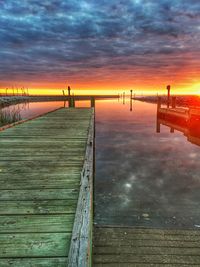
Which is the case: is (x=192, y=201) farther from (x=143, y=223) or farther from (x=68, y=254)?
(x=68, y=254)

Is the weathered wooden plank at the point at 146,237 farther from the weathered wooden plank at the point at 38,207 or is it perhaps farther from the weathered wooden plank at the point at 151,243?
the weathered wooden plank at the point at 38,207

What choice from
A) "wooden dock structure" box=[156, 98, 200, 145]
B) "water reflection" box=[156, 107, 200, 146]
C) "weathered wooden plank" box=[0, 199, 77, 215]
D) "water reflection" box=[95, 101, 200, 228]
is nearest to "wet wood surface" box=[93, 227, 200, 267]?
"water reflection" box=[95, 101, 200, 228]

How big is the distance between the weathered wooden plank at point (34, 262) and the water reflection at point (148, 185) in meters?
4.85

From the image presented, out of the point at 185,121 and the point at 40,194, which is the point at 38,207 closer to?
the point at 40,194

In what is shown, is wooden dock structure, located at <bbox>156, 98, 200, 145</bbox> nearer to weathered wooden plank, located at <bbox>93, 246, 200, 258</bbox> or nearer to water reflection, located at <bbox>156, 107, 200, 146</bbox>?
water reflection, located at <bbox>156, 107, 200, 146</bbox>

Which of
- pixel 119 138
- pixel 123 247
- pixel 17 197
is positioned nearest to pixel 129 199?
pixel 123 247

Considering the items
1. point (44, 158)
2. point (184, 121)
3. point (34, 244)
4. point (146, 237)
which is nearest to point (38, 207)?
point (34, 244)

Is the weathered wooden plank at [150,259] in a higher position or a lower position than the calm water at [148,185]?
higher

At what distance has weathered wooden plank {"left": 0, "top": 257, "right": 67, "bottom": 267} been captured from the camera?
8.02 feet

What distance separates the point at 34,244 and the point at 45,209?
31.5 inches

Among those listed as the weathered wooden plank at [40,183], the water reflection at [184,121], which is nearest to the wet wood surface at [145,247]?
the weathered wooden plank at [40,183]

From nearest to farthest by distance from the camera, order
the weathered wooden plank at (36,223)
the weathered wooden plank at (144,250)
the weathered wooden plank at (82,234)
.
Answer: the weathered wooden plank at (82,234)
the weathered wooden plank at (36,223)
the weathered wooden plank at (144,250)

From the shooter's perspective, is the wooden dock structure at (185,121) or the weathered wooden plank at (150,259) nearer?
the weathered wooden plank at (150,259)

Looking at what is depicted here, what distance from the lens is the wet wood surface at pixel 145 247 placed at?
498 centimetres
